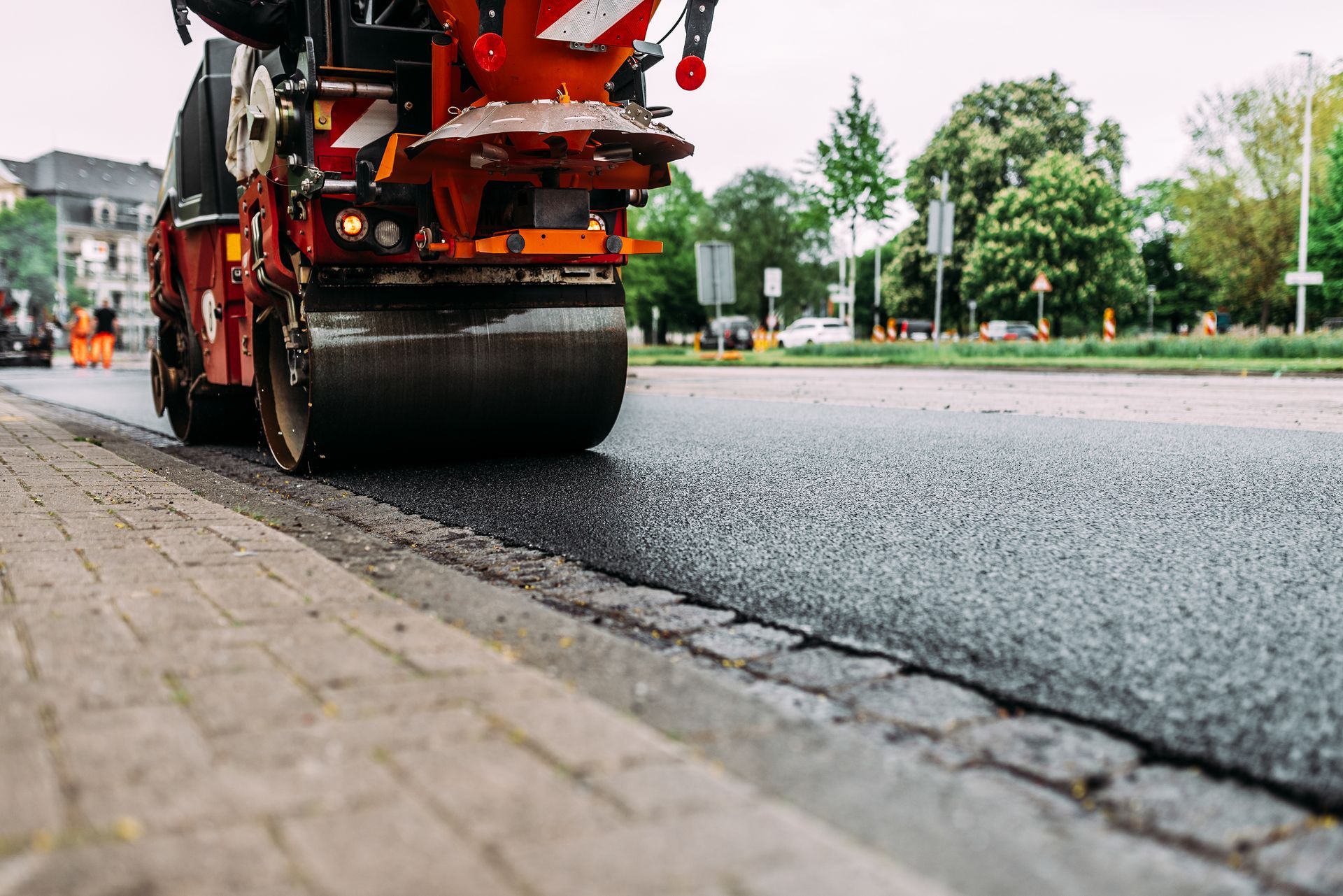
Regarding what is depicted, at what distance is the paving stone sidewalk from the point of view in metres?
1.62

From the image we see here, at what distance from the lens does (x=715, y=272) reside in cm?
2805

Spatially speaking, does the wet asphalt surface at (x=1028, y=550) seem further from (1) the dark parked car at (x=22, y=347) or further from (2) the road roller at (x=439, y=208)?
(1) the dark parked car at (x=22, y=347)

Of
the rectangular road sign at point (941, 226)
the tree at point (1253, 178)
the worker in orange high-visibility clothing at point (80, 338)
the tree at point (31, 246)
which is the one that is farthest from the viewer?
the tree at point (31, 246)

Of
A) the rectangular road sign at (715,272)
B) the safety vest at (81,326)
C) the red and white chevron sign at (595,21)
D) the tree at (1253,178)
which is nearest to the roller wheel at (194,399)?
the red and white chevron sign at (595,21)

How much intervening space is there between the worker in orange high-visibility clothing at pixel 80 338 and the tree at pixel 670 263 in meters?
33.4

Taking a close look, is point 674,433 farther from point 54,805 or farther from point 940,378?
point 940,378

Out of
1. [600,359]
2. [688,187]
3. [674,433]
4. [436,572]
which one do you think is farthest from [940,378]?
[688,187]

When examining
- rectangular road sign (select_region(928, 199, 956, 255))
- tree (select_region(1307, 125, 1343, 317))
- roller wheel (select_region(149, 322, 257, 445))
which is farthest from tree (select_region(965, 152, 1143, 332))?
roller wheel (select_region(149, 322, 257, 445))

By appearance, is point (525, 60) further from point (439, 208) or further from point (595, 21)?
point (439, 208)

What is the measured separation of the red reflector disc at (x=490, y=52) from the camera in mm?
5039

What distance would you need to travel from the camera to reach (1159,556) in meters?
Result: 3.89

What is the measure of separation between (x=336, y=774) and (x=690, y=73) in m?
4.74

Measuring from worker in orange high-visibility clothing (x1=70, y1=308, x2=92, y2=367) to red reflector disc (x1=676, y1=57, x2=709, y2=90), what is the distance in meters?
28.5

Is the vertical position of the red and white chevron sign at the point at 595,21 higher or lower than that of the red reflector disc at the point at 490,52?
higher
